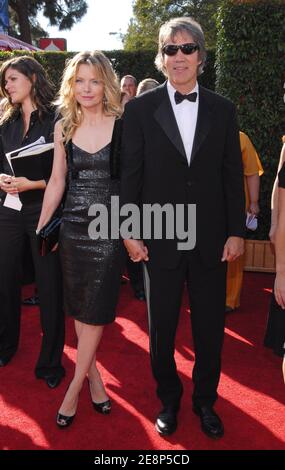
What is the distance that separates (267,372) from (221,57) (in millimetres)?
3505

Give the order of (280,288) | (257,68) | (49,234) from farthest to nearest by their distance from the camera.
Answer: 1. (257,68)
2. (49,234)
3. (280,288)

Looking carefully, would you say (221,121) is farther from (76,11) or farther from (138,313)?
(76,11)

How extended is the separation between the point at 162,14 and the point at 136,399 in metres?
26.2

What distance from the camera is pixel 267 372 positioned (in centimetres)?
324

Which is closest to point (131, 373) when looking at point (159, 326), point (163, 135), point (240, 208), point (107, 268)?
point (159, 326)

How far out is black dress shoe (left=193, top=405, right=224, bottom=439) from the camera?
2.51 meters

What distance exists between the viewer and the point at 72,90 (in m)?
2.46

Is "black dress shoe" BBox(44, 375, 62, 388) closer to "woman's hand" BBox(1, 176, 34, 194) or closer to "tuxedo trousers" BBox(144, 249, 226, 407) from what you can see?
"tuxedo trousers" BBox(144, 249, 226, 407)

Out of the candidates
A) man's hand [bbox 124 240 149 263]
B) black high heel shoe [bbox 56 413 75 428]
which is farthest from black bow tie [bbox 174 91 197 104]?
black high heel shoe [bbox 56 413 75 428]

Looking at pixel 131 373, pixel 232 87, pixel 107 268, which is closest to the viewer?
pixel 107 268

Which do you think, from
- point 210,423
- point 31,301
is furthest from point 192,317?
point 31,301

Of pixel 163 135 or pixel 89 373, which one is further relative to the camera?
pixel 89 373
